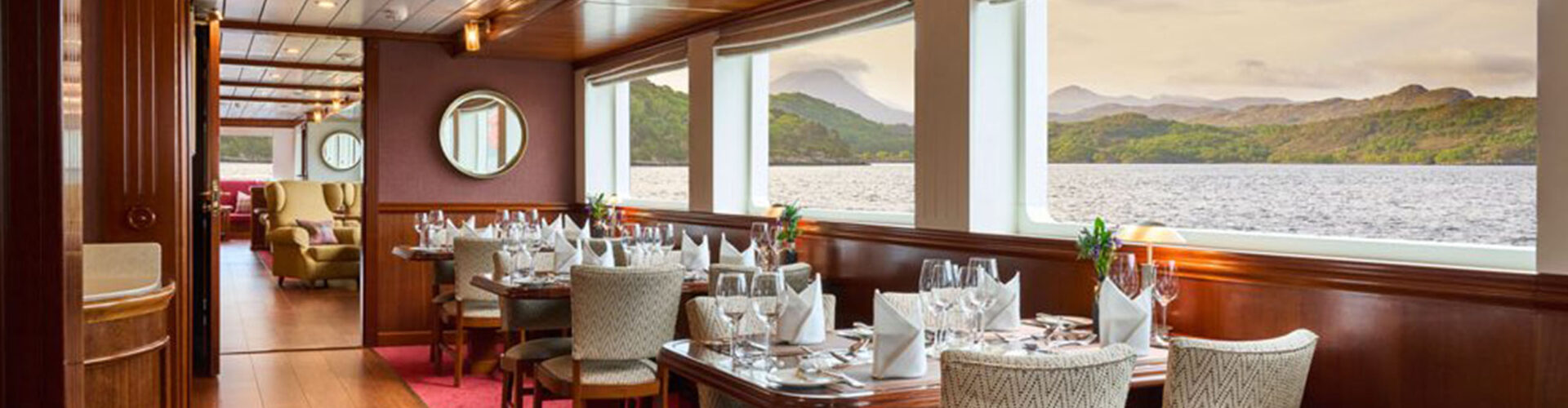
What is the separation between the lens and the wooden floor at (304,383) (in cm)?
606

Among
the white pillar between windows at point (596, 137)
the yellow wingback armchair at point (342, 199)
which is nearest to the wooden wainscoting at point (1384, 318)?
the white pillar between windows at point (596, 137)

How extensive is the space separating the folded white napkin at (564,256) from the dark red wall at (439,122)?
297cm

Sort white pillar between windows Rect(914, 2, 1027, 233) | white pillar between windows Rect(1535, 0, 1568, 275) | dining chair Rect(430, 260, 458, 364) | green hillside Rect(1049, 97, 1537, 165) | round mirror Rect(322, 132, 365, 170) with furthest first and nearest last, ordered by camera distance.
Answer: round mirror Rect(322, 132, 365, 170)
dining chair Rect(430, 260, 458, 364)
white pillar between windows Rect(914, 2, 1027, 233)
green hillside Rect(1049, 97, 1537, 165)
white pillar between windows Rect(1535, 0, 1568, 275)

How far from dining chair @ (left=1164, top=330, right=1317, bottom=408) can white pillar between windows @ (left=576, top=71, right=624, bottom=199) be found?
6.45 metres

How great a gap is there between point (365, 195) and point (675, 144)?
6.89 ft

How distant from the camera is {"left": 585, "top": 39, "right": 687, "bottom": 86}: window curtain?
23.6 feet

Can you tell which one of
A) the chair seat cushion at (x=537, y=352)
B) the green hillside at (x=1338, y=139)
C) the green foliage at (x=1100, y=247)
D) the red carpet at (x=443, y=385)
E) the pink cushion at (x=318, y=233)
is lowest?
the red carpet at (x=443, y=385)

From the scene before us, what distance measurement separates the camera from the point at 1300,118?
3604mm

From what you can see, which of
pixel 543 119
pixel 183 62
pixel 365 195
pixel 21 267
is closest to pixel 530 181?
pixel 543 119

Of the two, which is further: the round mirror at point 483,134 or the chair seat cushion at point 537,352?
the round mirror at point 483,134

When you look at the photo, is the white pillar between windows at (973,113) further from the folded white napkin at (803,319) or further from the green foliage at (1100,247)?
the folded white napkin at (803,319)

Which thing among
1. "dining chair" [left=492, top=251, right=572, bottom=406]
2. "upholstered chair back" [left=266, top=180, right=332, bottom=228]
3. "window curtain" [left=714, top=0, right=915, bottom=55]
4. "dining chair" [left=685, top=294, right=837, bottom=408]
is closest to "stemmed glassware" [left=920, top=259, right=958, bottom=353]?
"dining chair" [left=685, top=294, right=837, bottom=408]

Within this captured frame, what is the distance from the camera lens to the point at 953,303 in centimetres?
308

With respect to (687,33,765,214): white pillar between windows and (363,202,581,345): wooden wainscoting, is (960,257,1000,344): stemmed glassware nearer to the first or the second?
(687,33,765,214): white pillar between windows
